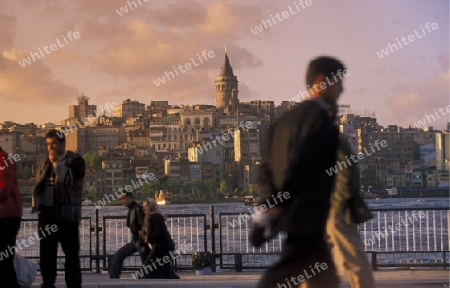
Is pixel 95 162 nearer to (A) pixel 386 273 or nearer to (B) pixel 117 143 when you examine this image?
(B) pixel 117 143

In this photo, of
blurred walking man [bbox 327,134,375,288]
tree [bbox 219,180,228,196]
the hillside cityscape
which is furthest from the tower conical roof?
blurred walking man [bbox 327,134,375,288]

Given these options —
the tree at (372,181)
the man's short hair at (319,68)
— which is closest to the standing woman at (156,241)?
the man's short hair at (319,68)

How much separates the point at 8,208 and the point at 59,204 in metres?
0.50

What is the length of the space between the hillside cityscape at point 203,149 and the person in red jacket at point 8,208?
49256mm

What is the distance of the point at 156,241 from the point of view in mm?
10906

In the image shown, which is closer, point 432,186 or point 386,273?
point 386,273

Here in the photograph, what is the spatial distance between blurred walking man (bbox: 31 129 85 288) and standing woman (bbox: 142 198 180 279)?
291cm

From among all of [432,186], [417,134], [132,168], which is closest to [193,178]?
[132,168]

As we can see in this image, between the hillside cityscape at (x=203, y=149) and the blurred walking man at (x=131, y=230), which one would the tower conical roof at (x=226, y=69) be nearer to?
the hillside cityscape at (x=203, y=149)

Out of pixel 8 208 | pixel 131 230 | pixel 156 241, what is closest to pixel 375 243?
pixel 156 241

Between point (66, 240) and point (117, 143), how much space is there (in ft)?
478

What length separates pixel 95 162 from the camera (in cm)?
10888

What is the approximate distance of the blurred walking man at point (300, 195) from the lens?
4.49 m

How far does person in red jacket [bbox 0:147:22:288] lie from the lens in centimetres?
732
